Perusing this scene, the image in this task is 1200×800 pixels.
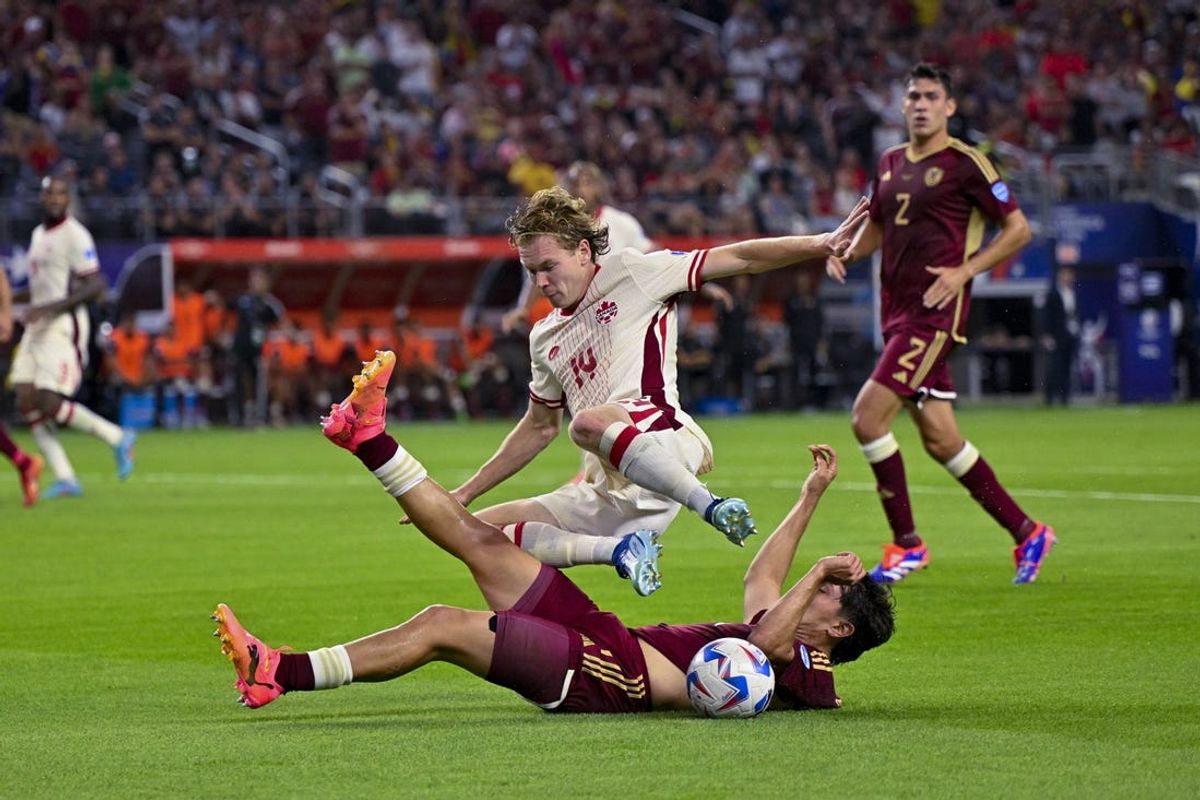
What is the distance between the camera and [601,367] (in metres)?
8.01

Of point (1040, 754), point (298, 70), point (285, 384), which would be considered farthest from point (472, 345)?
point (1040, 754)

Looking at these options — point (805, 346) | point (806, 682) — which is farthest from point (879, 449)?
point (805, 346)

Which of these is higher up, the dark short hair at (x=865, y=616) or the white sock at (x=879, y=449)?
the white sock at (x=879, y=449)

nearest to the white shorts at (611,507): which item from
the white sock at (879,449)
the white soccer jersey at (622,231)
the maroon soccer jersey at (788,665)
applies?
the maroon soccer jersey at (788,665)

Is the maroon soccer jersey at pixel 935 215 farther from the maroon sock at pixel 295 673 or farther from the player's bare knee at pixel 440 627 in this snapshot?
the maroon sock at pixel 295 673

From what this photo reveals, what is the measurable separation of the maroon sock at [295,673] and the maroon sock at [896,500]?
5.06 m

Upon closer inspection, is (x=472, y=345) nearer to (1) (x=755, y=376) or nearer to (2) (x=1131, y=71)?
(1) (x=755, y=376)

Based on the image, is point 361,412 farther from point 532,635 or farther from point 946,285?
point 946,285

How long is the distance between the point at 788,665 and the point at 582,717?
713 millimetres

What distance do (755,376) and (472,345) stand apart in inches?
167

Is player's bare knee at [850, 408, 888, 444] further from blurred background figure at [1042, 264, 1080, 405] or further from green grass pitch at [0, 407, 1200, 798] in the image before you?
blurred background figure at [1042, 264, 1080, 405]

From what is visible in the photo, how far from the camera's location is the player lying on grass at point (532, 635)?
6.64 meters

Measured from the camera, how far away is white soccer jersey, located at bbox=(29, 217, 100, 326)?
16859mm

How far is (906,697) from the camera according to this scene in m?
7.30
